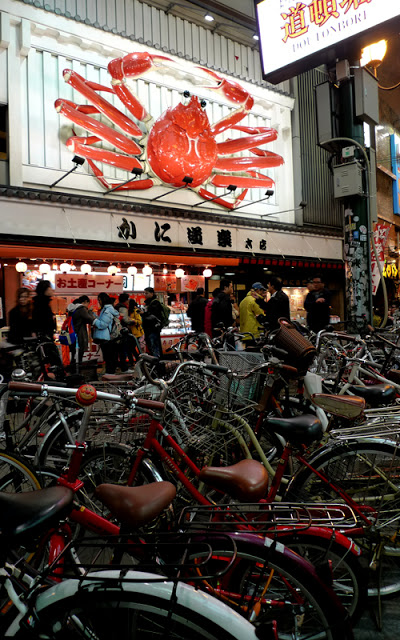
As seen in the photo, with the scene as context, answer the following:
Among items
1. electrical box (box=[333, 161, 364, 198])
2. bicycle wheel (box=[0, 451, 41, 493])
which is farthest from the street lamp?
bicycle wheel (box=[0, 451, 41, 493])

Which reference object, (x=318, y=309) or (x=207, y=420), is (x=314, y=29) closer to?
(x=318, y=309)

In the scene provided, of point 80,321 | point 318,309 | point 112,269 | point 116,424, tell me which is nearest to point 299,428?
point 116,424

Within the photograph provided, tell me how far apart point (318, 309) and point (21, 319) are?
5.78 meters

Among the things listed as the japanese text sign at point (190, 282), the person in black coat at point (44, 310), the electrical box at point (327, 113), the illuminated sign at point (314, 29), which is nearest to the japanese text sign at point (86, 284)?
the japanese text sign at point (190, 282)

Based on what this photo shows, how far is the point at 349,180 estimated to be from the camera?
277 inches

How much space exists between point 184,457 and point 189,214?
11.6 metres

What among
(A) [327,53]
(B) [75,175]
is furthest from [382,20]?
(B) [75,175]

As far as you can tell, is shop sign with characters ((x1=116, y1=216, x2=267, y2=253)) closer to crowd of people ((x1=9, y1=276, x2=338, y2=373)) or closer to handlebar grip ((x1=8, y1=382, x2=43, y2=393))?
crowd of people ((x1=9, y1=276, x2=338, y2=373))

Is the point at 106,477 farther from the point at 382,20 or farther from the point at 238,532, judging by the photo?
the point at 382,20

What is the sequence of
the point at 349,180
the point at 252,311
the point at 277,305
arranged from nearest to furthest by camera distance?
the point at 349,180
the point at 277,305
the point at 252,311

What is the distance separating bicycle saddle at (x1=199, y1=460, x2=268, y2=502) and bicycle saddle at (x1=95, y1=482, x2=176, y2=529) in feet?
0.92

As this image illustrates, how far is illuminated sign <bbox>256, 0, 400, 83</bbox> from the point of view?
7.11 m

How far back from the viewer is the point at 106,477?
312 centimetres

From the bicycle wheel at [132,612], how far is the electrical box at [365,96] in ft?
24.4
